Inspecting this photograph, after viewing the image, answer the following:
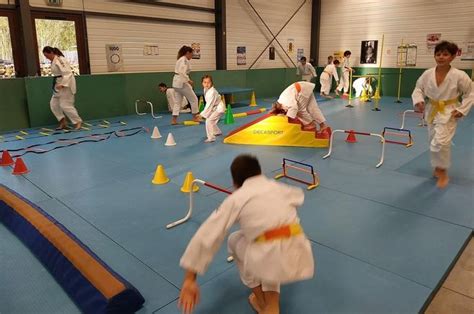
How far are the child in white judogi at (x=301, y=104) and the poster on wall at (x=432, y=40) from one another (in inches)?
368

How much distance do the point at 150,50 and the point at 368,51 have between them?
9.44m

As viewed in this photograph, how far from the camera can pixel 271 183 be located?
203 cm

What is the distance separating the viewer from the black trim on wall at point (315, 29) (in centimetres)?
1648

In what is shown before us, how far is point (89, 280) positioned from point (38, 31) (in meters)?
8.44

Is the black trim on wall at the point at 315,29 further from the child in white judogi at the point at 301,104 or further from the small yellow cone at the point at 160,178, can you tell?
the small yellow cone at the point at 160,178

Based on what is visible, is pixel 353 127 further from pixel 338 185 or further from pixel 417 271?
pixel 417 271

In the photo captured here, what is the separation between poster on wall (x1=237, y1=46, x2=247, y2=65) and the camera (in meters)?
13.6

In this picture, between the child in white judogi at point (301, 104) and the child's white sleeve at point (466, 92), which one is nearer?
the child's white sleeve at point (466, 92)

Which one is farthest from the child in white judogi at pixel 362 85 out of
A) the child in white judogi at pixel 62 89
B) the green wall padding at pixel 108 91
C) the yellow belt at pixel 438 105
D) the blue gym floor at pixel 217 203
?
the child in white judogi at pixel 62 89

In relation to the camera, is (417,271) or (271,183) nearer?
(271,183)

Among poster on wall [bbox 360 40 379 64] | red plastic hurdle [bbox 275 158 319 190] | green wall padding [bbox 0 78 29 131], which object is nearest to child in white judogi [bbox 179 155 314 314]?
red plastic hurdle [bbox 275 158 319 190]

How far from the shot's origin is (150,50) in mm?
10891

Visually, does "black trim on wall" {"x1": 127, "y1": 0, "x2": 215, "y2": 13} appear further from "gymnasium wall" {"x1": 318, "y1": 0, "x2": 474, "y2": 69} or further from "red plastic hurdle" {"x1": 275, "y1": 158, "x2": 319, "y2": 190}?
"red plastic hurdle" {"x1": 275, "y1": 158, "x2": 319, "y2": 190}

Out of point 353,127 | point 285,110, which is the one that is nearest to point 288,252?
point 285,110
